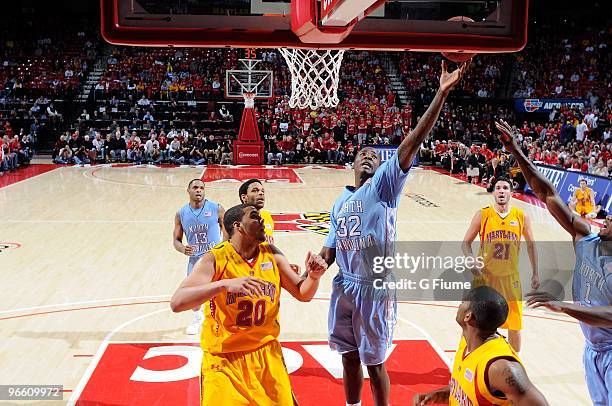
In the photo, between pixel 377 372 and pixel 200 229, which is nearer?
pixel 377 372

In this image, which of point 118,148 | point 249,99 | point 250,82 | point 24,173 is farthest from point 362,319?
point 118,148

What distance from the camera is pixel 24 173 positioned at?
2097cm

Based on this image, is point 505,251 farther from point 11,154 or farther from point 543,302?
point 11,154

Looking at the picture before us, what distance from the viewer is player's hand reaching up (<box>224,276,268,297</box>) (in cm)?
339

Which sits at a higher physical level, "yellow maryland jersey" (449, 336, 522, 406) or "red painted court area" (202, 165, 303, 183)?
"yellow maryland jersey" (449, 336, 522, 406)

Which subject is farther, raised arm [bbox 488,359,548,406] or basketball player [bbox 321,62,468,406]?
basketball player [bbox 321,62,468,406]

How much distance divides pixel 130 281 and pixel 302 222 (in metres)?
4.99

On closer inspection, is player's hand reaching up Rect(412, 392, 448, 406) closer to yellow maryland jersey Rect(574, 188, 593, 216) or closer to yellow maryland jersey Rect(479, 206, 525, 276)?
yellow maryland jersey Rect(479, 206, 525, 276)

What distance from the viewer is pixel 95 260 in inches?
385

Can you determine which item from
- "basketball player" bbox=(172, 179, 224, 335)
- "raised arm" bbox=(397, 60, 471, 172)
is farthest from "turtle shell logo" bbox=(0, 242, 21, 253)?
"raised arm" bbox=(397, 60, 471, 172)

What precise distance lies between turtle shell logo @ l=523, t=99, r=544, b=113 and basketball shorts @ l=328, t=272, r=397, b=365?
83.9ft

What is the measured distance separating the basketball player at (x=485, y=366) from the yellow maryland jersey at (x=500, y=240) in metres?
2.84

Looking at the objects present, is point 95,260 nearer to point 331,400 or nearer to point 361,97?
point 331,400

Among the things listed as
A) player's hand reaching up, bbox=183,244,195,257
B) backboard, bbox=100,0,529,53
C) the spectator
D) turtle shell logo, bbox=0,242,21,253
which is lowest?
turtle shell logo, bbox=0,242,21,253
